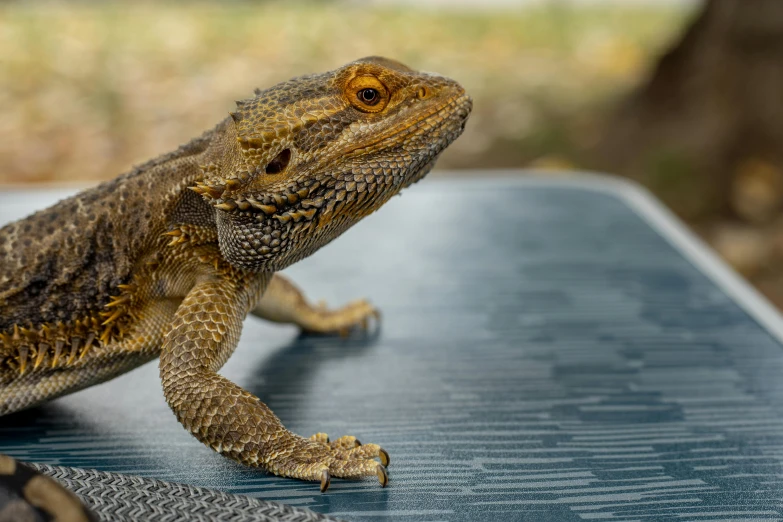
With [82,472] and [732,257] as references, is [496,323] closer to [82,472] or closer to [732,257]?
[82,472]

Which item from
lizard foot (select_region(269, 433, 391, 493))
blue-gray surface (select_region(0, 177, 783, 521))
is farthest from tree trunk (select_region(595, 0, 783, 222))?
lizard foot (select_region(269, 433, 391, 493))

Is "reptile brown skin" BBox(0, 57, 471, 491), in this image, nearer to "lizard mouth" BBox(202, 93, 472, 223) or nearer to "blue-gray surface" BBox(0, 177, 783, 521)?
"lizard mouth" BBox(202, 93, 472, 223)

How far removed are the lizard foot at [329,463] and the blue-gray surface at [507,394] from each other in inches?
1.2

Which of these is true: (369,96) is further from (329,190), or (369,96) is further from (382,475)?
(382,475)

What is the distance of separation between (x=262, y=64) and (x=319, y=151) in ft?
14.5

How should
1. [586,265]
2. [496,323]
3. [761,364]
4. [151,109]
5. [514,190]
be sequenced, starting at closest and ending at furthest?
[761,364]
[496,323]
[586,265]
[514,190]
[151,109]

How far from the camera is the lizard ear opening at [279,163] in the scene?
155 centimetres

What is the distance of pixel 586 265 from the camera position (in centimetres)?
272

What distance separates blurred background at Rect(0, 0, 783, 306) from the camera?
4.31 meters

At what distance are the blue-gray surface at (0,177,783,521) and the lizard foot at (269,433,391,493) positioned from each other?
3cm

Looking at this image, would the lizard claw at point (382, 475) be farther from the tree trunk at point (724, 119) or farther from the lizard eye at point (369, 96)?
the tree trunk at point (724, 119)

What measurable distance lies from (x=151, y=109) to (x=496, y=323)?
11.5ft

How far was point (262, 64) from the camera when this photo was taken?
5754mm

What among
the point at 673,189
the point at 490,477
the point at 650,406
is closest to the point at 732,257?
the point at 673,189
